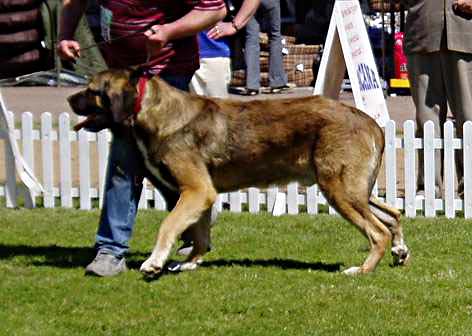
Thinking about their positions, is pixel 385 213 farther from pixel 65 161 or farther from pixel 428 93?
pixel 65 161

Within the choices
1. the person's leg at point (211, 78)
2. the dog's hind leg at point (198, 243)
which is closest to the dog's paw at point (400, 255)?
the dog's hind leg at point (198, 243)

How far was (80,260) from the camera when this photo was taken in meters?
7.68

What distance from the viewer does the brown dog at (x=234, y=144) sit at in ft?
22.5

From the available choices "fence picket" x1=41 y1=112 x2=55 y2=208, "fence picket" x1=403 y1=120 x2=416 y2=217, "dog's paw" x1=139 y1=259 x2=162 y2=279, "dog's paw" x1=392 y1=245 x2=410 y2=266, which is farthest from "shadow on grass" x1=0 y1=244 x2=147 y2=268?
"fence picket" x1=403 y1=120 x2=416 y2=217

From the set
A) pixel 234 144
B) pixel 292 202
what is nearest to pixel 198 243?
pixel 234 144

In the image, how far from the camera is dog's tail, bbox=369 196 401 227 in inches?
294

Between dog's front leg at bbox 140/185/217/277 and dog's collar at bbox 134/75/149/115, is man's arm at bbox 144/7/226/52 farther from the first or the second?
dog's front leg at bbox 140/185/217/277

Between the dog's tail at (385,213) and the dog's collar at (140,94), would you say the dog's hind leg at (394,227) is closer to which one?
the dog's tail at (385,213)

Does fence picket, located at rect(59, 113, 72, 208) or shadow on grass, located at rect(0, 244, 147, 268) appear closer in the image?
shadow on grass, located at rect(0, 244, 147, 268)

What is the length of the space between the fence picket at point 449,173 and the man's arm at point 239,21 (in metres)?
1.93

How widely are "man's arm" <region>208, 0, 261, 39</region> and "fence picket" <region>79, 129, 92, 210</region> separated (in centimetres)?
165

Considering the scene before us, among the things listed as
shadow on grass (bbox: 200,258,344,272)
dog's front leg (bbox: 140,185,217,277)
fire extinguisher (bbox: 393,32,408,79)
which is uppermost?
dog's front leg (bbox: 140,185,217,277)

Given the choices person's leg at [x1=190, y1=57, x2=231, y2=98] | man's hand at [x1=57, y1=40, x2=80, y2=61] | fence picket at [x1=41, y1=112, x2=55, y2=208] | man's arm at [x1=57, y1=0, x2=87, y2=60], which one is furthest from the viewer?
fence picket at [x1=41, y1=112, x2=55, y2=208]

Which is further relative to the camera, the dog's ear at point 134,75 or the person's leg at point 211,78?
the person's leg at point 211,78
